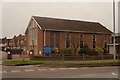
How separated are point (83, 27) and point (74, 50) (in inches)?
423

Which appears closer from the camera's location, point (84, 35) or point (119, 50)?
point (119, 50)

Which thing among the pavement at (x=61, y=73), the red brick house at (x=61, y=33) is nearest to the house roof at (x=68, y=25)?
the red brick house at (x=61, y=33)

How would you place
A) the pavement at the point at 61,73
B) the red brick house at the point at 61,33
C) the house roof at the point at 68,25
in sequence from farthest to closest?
the house roof at the point at 68,25
the red brick house at the point at 61,33
the pavement at the point at 61,73

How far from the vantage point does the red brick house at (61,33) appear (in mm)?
45219

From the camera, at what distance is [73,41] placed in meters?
44.3

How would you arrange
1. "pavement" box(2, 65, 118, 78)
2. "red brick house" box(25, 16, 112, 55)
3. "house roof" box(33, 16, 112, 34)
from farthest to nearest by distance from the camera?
"house roof" box(33, 16, 112, 34), "red brick house" box(25, 16, 112, 55), "pavement" box(2, 65, 118, 78)

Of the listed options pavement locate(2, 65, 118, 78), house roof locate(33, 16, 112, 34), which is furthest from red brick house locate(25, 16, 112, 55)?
pavement locate(2, 65, 118, 78)

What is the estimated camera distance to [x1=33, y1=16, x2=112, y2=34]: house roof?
46.6 meters

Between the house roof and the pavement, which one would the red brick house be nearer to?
the house roof

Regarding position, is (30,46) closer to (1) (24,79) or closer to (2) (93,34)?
(2) (93,34)

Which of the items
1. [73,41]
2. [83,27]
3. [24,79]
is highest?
[83,27]

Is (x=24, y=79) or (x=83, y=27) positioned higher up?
(x=83, y=27)

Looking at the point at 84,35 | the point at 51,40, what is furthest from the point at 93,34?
the point at 51,40

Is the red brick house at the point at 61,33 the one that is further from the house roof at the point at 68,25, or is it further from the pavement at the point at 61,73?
the pavement at the point at 61,73
